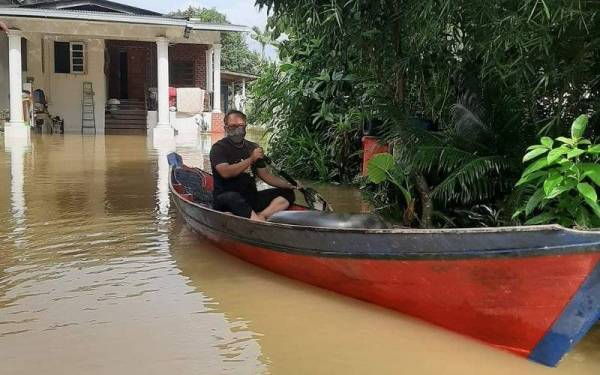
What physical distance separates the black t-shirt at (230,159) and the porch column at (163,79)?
13373 mm

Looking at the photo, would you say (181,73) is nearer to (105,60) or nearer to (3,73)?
(105,60)

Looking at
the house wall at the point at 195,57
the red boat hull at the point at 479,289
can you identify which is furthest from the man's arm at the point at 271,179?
the house wall at the point at 195,57

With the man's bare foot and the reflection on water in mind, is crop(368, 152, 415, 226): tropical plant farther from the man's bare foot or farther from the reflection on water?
the reflection on water

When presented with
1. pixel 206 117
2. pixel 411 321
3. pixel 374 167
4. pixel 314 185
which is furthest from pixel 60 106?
pixel 411 321

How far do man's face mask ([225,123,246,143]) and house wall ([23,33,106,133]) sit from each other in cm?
1742

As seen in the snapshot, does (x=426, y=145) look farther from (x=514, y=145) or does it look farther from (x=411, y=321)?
(x=411, y=321)

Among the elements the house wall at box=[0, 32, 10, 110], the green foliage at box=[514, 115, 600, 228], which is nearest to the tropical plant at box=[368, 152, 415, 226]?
the green foliage at box=[514, 115, 600, 228]

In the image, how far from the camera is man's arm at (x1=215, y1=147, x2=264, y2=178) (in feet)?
19.3

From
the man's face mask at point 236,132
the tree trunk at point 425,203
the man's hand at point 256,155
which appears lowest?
the tree trunk at point 425,203

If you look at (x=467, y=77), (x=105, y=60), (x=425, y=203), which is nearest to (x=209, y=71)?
(x=105, y=60)

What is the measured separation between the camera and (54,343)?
3.96m

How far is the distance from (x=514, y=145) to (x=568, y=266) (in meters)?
2.25

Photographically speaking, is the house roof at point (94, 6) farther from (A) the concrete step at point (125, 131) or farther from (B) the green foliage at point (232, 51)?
(B) the green foliage at point (232, 51)

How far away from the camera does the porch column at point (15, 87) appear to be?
60.9ft
